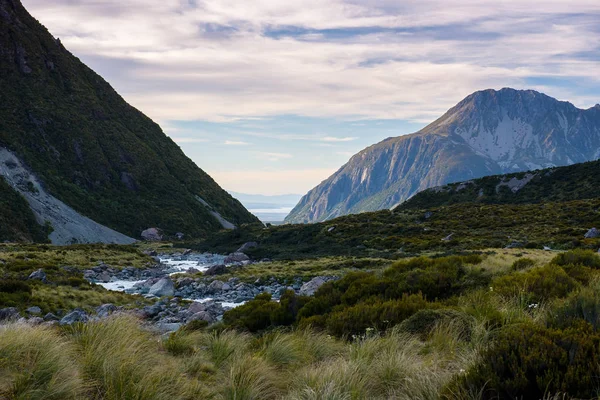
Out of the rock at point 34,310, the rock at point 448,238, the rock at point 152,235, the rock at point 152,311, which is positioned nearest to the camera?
the rock at point 34,310

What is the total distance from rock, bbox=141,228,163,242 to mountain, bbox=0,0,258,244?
1943mm

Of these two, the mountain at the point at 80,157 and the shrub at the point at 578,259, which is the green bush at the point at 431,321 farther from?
the mountain at the point at 80,157

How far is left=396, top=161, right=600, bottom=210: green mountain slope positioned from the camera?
71562 mm

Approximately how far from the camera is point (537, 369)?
13.9ft

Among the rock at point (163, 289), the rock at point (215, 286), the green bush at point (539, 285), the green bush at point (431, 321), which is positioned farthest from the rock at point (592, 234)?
the green bush at point (431, 321)

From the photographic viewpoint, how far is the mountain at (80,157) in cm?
8231

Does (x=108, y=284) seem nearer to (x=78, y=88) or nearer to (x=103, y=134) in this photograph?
(x=103, y=134)

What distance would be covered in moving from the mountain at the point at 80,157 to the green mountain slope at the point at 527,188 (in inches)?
2324

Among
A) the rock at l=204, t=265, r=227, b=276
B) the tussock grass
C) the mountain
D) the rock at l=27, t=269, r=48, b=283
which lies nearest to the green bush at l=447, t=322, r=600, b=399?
the tussock grass

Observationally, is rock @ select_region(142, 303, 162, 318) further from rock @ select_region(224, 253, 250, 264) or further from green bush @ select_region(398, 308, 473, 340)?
rock @ select_region(224, 253, 250, 264)

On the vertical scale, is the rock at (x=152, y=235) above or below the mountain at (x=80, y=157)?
below

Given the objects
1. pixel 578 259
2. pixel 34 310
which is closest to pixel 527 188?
pixel 578 259

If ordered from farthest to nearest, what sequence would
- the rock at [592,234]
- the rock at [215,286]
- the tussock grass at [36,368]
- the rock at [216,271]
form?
the rock at [592,234], the rock at [216,271], the rock at [215,286], the tussock grass at [36,368]

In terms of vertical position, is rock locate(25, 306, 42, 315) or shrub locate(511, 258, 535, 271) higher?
shrub locate(511, 258, 535, 271)
